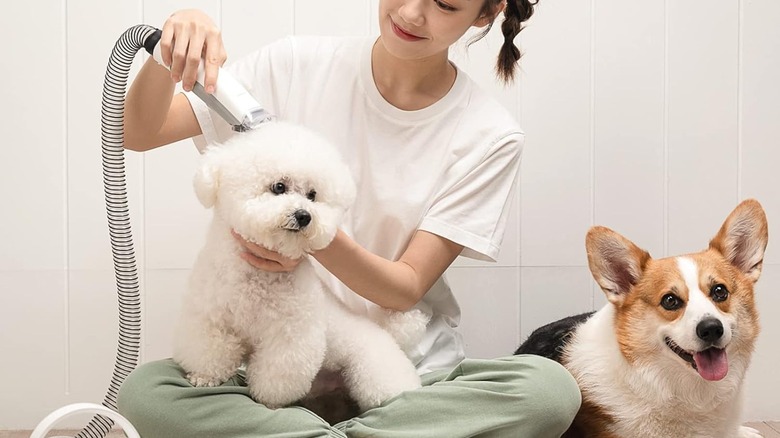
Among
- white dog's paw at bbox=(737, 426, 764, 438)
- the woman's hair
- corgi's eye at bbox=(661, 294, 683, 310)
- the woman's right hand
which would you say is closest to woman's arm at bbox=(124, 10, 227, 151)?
the woman's right hand

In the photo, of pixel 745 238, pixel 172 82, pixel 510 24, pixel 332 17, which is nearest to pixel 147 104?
pixel 172 82

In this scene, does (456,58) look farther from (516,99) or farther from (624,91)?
(624,91)

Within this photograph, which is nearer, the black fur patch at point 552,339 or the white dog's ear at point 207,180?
the white dog's ear at point 207,180

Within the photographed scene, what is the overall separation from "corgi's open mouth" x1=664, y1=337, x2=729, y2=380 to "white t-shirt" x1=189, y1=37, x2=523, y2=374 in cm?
41

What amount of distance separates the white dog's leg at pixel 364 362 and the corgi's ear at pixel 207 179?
32 centimetres

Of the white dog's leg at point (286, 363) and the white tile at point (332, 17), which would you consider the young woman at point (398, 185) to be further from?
the white tile at point (332, 17)

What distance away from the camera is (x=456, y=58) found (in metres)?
1.98

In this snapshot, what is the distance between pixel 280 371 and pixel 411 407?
0.23m

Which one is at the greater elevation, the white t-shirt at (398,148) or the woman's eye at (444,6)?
the woman's eye at (444,6)

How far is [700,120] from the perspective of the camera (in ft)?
6.66

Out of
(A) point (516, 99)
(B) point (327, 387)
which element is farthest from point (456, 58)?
(B) point (327, 387)

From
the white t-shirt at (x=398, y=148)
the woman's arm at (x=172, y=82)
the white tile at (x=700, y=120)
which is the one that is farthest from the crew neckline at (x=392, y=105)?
the white tile at (x=700, y=120)

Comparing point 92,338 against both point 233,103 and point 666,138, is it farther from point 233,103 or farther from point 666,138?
point 666,138

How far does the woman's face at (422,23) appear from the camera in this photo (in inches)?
58.5
